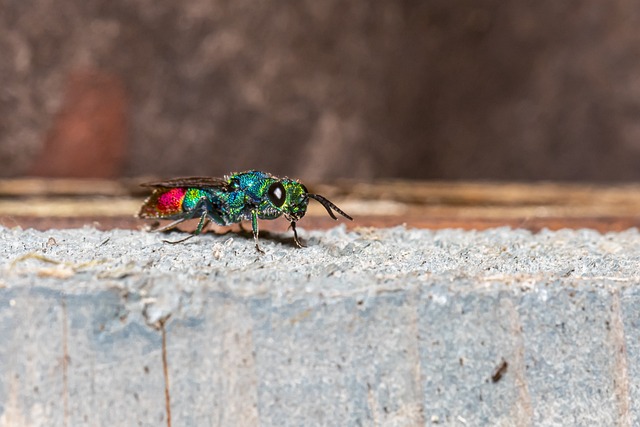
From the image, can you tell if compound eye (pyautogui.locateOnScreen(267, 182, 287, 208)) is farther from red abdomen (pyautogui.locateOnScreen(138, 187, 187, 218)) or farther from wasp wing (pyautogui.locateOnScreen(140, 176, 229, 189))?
red abdomen (pyautogui.locateOnScreen(138, 187, 187, 218))

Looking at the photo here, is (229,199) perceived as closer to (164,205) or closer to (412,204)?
(164,205)

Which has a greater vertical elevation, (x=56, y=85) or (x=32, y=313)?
(x=56, y=85)

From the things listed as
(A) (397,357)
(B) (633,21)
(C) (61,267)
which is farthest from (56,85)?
(B) (633,21)

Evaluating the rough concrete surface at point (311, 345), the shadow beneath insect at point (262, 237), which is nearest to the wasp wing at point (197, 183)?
the shadow beneath insect at point (262, 237)

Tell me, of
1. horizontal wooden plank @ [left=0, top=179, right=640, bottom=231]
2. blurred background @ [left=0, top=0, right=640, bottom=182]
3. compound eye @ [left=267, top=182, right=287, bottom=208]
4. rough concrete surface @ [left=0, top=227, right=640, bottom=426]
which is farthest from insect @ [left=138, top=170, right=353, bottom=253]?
blurred background @ [left=0, top=0, right=640, bottom=182]

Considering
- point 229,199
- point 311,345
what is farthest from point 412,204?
point 311,345

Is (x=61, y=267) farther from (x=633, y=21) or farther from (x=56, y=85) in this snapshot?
(x=633, y=21)
